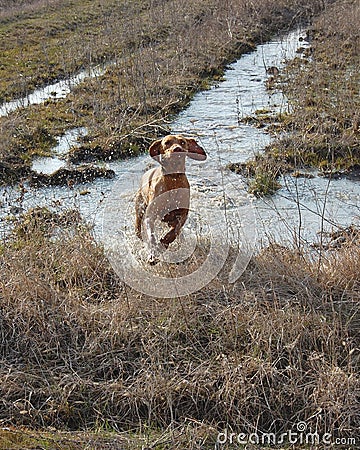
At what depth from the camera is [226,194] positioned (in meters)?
7.47

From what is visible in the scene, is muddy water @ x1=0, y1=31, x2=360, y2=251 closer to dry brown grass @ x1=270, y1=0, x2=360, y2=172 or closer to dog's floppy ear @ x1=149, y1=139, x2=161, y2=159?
dry brown grass @ x1=270, y1=0, x2=360, y2=172

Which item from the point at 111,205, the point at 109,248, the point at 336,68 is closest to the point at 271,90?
the point at 336,68

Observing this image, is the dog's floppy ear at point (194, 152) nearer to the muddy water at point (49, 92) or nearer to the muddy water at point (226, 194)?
the muddy water at point (226, 194)

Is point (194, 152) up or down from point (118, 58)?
up

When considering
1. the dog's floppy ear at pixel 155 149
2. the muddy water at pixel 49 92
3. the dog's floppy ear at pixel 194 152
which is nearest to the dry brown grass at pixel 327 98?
the dog's floppy ear at pixel 194 152

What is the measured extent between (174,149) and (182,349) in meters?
1.85

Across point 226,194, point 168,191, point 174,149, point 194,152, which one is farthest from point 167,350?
point 226,194

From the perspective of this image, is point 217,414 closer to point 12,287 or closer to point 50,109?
point 12,287

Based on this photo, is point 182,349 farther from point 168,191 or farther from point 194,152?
point 194,152

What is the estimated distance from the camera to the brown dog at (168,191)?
5.09 m

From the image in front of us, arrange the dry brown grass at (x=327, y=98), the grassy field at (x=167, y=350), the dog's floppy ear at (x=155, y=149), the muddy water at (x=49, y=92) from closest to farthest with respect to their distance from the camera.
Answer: the grassy field at (x=167, y=350) → the dog's floppy ear at (x=155, y=149) → the dry brown grass at (x=327, y=98) → the muddy water at (x=49, y=92)

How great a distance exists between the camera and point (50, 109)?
11.1m

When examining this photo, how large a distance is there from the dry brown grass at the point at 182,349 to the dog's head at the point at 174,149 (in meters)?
1.08

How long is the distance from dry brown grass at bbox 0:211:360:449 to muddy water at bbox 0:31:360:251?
0.73m
